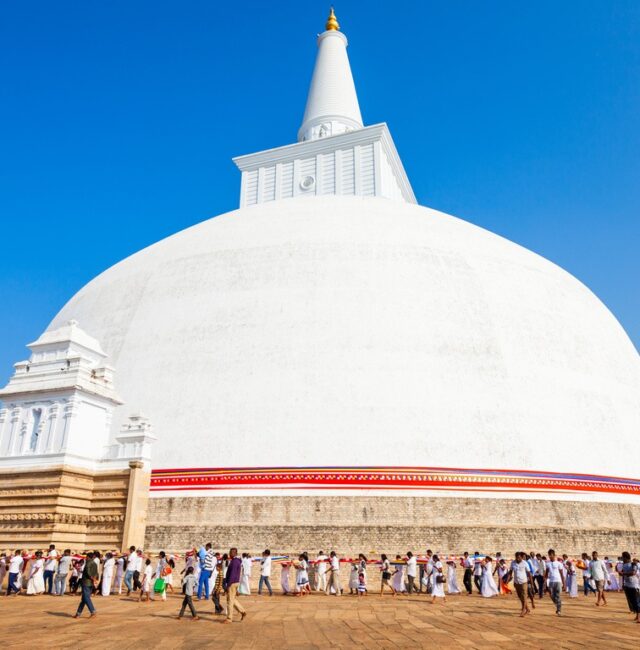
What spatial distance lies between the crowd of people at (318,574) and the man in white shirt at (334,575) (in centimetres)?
2

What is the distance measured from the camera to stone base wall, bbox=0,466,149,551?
12242 mm

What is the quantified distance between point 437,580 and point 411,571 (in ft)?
3.01

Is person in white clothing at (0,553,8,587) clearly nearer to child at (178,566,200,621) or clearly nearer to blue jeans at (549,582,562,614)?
child at (178,566,200,621)

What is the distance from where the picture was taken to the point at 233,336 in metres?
17.3

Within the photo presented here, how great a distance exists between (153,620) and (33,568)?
13.2ft

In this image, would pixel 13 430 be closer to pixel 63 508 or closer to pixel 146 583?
pixel 63 508

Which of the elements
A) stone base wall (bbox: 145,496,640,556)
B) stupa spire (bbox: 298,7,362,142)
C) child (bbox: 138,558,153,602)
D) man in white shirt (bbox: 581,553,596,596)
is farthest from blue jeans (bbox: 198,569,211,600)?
stupa spire (bbox: 298,7,362,142)

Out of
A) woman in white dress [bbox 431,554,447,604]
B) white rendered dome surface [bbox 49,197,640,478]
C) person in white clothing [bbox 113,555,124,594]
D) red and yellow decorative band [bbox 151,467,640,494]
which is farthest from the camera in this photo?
white rendered dome surface [bbox 49,197,640,478]

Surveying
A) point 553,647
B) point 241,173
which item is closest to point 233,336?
point 553,647

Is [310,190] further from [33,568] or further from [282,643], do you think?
[282,643]

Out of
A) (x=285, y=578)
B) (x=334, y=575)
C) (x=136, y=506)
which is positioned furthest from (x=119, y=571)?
(x=334, y=575)

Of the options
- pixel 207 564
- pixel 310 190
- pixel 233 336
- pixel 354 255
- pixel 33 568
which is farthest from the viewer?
pixel 310 190

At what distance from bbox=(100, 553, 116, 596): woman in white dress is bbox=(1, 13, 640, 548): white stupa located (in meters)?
3.35

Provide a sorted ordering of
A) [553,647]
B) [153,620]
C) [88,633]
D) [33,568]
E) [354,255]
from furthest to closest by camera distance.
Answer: [354,255] → [33,568] → [153,620] → [88,633] → [553,647]
